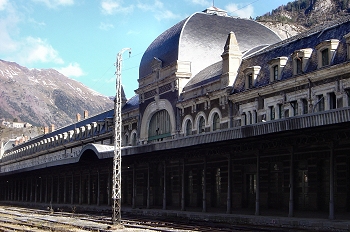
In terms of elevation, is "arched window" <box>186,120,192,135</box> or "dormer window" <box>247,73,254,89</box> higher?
"dormer window" <box>247,73,254,89</box>

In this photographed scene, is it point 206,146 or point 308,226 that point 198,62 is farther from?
point 308,226

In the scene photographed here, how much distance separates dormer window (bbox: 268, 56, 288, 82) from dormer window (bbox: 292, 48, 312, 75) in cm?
105

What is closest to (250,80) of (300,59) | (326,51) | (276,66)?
(276,66)

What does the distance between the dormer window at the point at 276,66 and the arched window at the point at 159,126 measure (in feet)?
43.6

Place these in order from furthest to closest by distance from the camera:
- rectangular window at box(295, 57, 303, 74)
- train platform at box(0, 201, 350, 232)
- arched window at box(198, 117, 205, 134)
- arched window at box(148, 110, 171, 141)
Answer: arched window at box(148, 110, 171, 141)
arched window at box(198, 117, 205, 134)
rectangular window at box(295, 57, 303, 74)
train platform at box(0, 201, 350, 232)

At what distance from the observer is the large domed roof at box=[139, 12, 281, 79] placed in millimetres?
44344

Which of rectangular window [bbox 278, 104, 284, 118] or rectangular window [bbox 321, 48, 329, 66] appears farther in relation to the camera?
rectangular window [bbox 278, 104, 284, 118]

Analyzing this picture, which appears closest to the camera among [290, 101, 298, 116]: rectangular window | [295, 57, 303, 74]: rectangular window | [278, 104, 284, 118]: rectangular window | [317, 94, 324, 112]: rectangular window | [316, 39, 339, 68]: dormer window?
[316, 39, 339, 68]: dormer window

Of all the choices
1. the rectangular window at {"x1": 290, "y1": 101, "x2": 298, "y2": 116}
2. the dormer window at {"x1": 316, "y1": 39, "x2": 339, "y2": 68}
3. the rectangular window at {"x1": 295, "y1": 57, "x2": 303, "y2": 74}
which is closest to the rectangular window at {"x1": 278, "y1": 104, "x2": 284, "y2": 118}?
the rectangular window at {"x1": 290, "y1": 101, "x2": 298, "y2": 116}

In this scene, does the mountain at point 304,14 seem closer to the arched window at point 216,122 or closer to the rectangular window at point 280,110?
the arched window at point 216,122

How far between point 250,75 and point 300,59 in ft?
16.9

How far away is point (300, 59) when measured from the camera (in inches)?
1179

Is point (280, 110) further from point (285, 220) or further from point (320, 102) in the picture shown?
point (285, 220)

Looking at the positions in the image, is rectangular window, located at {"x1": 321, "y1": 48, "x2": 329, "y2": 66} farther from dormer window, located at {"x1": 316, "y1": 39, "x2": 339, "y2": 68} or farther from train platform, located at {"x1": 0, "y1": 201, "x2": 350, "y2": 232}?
train platform, located at {"x1": 0, "y1": 201, "x2": 350, "y2": 232}
